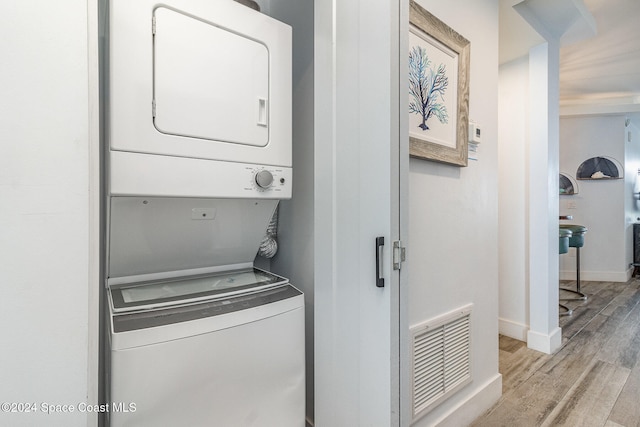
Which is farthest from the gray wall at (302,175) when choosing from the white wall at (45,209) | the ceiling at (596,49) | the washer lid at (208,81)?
the ceiling at (596,49)

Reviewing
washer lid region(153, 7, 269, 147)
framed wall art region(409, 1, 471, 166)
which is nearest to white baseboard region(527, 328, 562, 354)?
framed wall art region(409, 1, 471, 166)

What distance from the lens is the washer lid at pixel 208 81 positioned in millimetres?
1009

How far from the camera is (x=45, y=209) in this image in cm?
58

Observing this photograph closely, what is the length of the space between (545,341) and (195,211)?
9.11 ft

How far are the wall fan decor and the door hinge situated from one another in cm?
561

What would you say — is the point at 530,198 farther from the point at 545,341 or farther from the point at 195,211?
the point at 195,211

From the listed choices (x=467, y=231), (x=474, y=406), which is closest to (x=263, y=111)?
(x=467, y=231)

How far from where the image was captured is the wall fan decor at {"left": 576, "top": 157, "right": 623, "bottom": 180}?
15.0 ft

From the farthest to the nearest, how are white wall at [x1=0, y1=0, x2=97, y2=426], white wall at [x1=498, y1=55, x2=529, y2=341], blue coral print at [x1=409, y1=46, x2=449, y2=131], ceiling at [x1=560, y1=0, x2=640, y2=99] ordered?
white wall at [x1=498, y1=55, x2=529, y2=341] < ceiling at [x1=560, y1=0, x2=640, y2=99] < blue coral print at [x1=409, y1=46, x2=449, y2=131] < white wall at [x1=0, y1=0, x2=97, y2=426]

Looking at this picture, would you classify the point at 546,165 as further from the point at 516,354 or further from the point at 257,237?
the point at 257,237

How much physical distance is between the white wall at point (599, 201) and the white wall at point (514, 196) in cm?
302

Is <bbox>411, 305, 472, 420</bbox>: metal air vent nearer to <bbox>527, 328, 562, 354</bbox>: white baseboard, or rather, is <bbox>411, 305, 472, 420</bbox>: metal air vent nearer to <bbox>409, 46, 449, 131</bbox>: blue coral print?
<bbox>409, 46, 449, 131</bbox>: blue coral print

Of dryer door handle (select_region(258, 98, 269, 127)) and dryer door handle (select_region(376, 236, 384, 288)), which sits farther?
dryer door handle (select_region(258, 98, 269, 127))

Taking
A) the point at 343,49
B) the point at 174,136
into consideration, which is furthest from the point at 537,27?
Answer: the point at 174,136
